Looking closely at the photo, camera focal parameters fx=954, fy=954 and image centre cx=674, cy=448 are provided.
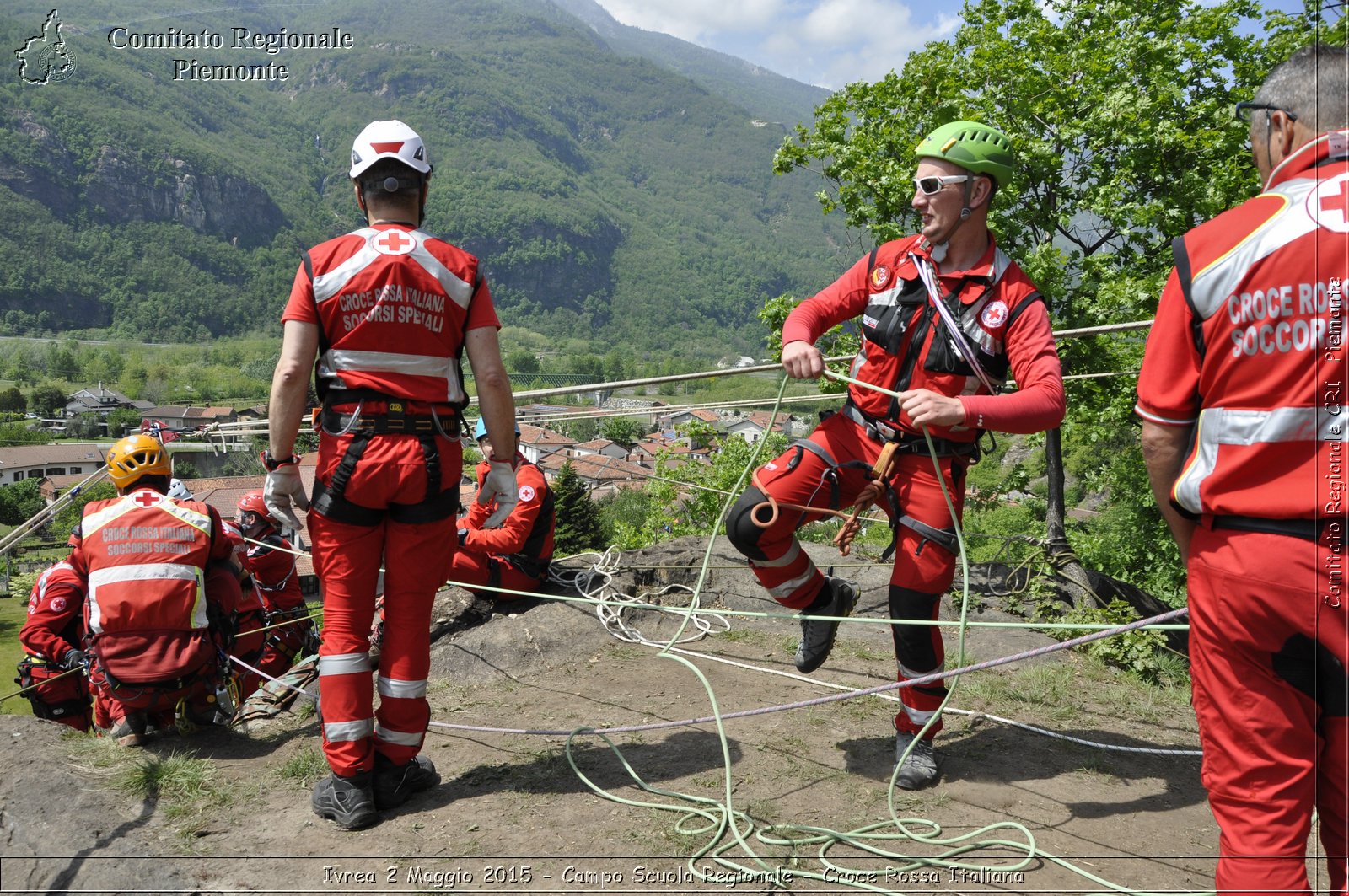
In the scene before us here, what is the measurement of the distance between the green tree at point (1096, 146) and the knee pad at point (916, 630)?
21.2 feet

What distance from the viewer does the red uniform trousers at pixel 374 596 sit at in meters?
3.62

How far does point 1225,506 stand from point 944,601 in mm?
4549

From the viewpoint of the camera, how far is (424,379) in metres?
3.70

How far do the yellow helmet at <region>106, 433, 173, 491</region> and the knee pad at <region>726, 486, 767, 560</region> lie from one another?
3.02 metres

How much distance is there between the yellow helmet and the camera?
4.88 m

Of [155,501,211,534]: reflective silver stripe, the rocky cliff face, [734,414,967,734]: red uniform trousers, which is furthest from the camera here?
the rocky cliff face

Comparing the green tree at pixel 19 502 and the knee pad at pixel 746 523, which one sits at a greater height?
the knee pad at pixel 746 523

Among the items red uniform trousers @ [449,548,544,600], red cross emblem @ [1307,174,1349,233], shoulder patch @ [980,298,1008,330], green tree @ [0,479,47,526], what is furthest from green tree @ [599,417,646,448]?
red cross emblem @ [1307,174,1349,233]

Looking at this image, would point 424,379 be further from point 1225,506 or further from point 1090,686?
point 1090,686

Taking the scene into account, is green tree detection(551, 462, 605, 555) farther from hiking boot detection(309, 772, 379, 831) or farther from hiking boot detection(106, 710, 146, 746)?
hiking boot detection(309, 772, 379, 831)

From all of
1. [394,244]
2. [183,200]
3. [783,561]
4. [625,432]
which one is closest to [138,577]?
[394,244]

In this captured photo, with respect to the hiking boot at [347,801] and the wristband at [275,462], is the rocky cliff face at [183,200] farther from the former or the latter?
the hiking boot at [347,801]

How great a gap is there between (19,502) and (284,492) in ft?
120

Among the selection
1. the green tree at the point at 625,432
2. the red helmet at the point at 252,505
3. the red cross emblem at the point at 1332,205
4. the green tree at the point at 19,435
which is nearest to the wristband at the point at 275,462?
the red cross emblem at the point at 1332,205
